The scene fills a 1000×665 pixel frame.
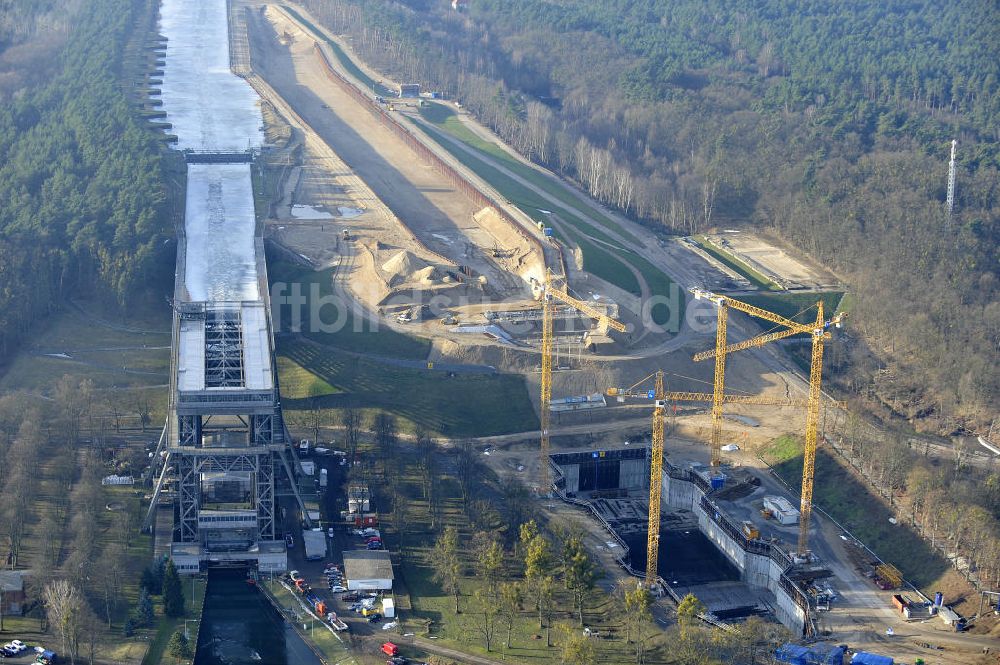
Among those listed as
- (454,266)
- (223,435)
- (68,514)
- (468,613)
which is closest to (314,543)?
(223,435)

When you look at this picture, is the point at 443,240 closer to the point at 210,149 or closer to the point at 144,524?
the point at 210,149

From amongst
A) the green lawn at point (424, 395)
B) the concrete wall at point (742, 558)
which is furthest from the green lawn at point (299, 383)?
the concrete wall at point (742, 558)

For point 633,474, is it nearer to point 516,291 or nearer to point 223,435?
point 516,291

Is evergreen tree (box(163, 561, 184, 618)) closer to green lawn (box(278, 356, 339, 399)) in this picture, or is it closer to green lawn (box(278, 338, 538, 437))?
green lawn (box(278, 338, 538, 437))

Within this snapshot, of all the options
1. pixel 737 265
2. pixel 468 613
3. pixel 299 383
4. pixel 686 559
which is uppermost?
pixel 737 265

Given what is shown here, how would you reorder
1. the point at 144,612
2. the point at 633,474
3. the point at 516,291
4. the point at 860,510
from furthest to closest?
the point at 516,291, the point at 633,474, the point at 860,510, the point at 144,612

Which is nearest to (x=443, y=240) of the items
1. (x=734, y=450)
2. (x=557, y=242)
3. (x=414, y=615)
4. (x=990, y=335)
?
(x=557, y=242)

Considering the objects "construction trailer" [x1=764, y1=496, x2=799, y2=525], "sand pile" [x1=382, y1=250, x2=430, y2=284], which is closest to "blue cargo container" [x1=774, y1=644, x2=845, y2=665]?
"construction trailer" [x1=764, y1=496, x2=799, y2=525]
